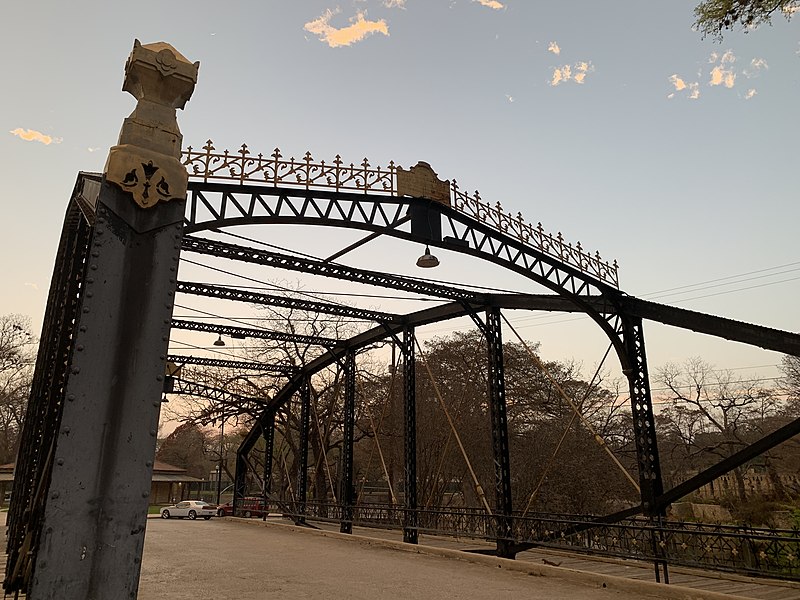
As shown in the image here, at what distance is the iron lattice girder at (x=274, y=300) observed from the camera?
1628 centimetres

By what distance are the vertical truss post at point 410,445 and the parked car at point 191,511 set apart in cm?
2216

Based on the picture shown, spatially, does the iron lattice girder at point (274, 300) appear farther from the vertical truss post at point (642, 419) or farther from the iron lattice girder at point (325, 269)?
the vertical truss post at point (642, 419)

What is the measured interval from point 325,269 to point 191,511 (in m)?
27.0

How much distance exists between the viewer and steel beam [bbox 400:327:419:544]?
1725 cm

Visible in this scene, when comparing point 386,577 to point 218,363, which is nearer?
point 386,577

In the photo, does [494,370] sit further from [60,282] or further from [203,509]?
[203,509]

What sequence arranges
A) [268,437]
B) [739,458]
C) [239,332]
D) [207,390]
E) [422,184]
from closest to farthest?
[739,458]
[422,184]
[239,332]
[207,390]
[268,437]

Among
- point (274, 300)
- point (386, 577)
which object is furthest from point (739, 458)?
point (274, 300)

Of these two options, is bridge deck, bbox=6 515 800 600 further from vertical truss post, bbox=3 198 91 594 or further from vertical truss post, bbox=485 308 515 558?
vertical truss post, bbox=3 198 91 594

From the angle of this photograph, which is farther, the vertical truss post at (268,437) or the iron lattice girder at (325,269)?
the vertical truss post at (268,437)

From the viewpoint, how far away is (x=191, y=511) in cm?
3478

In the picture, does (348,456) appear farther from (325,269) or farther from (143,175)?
(143,175)

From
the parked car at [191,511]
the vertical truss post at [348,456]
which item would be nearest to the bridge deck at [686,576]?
the vertical truss post at [348,456]

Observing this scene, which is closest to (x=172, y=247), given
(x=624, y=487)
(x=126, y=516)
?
(x=126, y=516)
